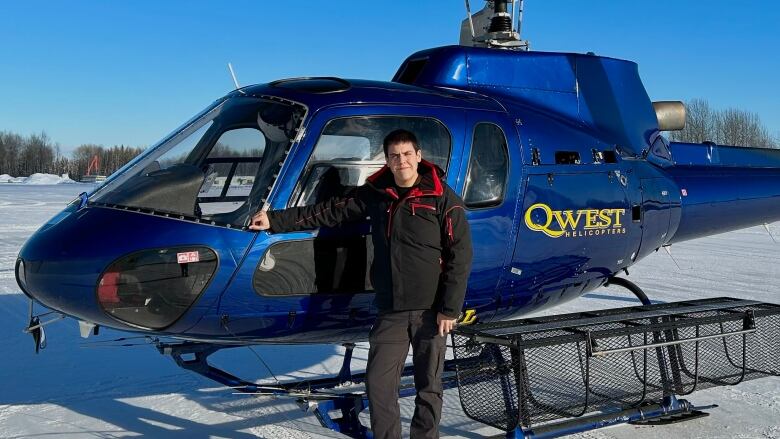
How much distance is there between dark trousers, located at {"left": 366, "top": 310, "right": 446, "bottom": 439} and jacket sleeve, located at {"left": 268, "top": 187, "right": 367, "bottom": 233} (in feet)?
1.80

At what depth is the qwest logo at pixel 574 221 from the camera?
463 centimetres

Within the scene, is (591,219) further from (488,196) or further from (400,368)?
(400,368)

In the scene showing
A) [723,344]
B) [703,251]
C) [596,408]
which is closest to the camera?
[596,408]

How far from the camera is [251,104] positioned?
4195mm

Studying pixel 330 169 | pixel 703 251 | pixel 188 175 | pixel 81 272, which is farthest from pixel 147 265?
pixel 703 251

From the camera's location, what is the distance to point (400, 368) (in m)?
3.65

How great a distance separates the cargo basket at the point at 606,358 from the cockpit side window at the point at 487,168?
743 millimetres

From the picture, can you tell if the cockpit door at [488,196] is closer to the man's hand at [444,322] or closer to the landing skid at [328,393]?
the landing skid at [328,393]

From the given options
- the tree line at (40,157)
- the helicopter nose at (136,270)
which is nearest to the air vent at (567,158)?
the helicopter nose at (136,270)

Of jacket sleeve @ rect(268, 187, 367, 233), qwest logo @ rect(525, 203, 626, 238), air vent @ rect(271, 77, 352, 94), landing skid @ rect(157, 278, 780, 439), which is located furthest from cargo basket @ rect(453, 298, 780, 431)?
air vent @ rect(271, 77, 352, 94)

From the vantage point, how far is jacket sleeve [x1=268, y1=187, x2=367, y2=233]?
3.77 meters

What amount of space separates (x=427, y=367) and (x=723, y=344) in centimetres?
239

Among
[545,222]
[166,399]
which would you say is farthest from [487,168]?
[166,399]

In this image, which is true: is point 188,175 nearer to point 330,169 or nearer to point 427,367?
point 330,169
